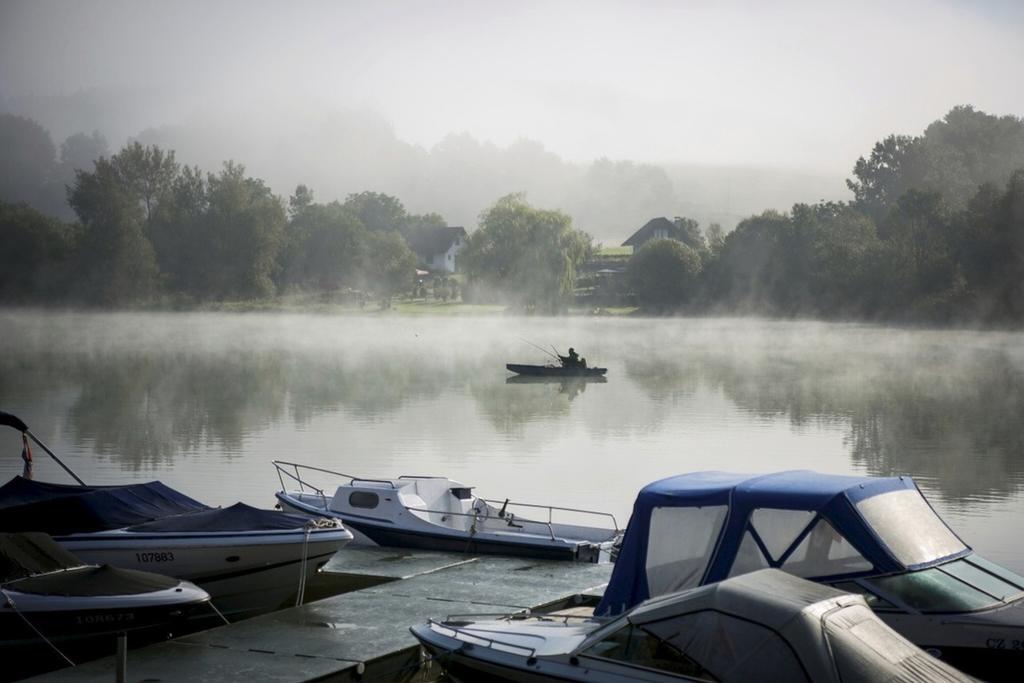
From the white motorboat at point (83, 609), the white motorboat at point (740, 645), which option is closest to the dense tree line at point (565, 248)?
the white motorboat at point (83, 609)

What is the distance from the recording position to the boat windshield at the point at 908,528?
11281 mm

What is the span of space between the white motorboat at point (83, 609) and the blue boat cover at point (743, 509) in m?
4.28

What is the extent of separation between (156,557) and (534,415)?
91.4 ft

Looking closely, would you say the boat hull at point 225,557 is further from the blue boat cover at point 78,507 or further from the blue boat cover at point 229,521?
the blue boat cover at point 78,507

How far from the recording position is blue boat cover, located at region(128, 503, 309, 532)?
15469 mm

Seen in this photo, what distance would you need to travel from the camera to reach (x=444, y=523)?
1934cm

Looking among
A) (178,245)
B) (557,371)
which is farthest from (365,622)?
(178,245)

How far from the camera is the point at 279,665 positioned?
11945mm

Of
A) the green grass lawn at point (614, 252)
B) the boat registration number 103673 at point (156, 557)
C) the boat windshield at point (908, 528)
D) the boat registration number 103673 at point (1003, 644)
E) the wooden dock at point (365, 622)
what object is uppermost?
the green grass lawn at point (614, 252)

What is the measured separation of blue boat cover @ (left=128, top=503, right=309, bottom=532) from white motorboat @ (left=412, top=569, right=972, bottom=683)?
6.06m

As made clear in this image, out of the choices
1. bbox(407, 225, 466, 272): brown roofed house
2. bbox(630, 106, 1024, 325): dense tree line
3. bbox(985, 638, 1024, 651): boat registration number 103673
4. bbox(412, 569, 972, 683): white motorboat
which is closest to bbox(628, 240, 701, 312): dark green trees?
bbox(630, 106, 1024, 325): dense tree line

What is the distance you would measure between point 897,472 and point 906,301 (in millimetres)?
80850

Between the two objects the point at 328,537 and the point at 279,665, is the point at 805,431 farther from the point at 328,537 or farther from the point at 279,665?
the point at 279,665

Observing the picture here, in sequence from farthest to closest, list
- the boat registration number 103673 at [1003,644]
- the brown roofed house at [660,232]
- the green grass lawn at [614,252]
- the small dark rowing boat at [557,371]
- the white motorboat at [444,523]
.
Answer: the brown roofed house at [660,232] → the green grass lawn at [614,252] → the small dark rowing boat at [557,371] → the white motorboat at [444,523] → the boat registration number 103673 at [1003,644]
